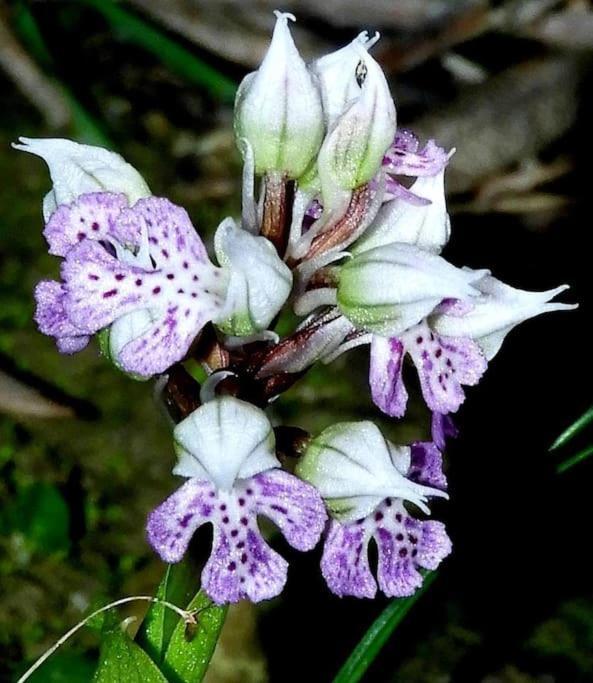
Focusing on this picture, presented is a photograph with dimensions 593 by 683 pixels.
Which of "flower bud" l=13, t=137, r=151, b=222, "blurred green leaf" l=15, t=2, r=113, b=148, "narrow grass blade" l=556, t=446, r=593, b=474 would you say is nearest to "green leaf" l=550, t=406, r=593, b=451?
"narrow grass blade" l=556, t=446, r=593, b=474

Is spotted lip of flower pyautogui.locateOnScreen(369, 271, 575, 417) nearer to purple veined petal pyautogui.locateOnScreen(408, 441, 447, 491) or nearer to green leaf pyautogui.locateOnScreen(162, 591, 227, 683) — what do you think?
purple veined petal pyautogui.locateOnScreen(408, 441, 447, 491)

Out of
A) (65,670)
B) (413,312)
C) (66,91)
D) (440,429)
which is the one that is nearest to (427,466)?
(440,429)

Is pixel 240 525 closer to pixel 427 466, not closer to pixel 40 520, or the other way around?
pixel 427 466

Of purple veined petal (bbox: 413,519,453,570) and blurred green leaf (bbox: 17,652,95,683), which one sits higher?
purple veined petal (bbox: 413,519,453,570)

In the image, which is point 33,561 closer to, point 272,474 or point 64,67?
point 272,474

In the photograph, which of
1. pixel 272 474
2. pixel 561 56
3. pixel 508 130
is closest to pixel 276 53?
pixel 272 474

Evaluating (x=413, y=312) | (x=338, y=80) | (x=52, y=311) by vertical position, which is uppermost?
(x=338, y=80)
